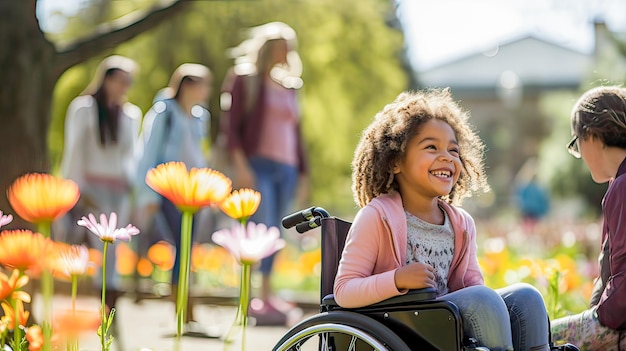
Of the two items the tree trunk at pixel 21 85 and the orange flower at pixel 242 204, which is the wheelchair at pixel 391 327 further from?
the tree trunk at pixel 21 85

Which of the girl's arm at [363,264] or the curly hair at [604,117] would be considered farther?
the curly hair at [604,117]

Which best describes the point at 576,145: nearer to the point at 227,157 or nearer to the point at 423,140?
the point at 423,140

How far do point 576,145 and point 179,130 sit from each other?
3.74m

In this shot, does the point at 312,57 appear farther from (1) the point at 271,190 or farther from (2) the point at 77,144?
(2) the point at 77,144

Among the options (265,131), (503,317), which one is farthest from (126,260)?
(503,317)

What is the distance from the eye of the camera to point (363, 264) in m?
3.44

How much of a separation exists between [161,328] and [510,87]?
2299 inches

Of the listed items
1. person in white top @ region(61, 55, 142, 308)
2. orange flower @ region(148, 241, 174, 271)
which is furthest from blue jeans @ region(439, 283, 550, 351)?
orange flower @ region(148, 241, 174, 271)

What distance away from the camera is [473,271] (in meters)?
3.69

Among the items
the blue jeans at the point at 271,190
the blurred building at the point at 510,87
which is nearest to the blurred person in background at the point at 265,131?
the blue jeans at the point at 271,190

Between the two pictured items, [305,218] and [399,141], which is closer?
[399,141]

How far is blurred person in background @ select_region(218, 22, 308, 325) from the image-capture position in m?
7.62

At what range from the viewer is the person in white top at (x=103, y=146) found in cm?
711

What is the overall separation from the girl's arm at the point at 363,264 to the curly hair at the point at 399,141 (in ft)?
0.71
